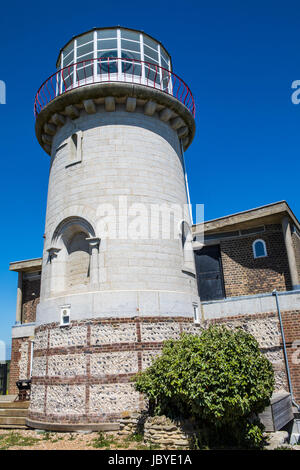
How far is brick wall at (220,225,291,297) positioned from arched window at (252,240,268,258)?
136mm

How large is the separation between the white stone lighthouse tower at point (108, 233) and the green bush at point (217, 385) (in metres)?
1.92

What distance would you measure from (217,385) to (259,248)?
31.7 ft

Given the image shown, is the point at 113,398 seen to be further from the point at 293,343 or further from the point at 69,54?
the point at 69,54

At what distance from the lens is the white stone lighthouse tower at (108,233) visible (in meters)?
10.5

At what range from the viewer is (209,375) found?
7.60 meters

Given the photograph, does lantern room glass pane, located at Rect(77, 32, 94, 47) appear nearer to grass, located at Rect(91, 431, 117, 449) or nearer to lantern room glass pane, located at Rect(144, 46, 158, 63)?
lantern room glass pane, located at Rect(144, 46, 158, 63)

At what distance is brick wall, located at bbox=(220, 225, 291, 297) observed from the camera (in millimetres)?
15492

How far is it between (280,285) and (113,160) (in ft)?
28.4

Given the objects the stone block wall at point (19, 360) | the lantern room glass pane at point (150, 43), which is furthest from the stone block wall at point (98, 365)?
Answer: the lantern room glass pane at point (150, 43)

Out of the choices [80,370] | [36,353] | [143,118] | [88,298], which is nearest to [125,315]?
[88,298]

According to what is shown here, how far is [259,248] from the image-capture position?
16.2m

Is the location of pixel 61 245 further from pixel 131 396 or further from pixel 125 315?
pixel 131 396

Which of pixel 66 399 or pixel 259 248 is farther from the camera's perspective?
pixel 259 248

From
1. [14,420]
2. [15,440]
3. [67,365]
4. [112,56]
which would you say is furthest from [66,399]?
[112,56]
